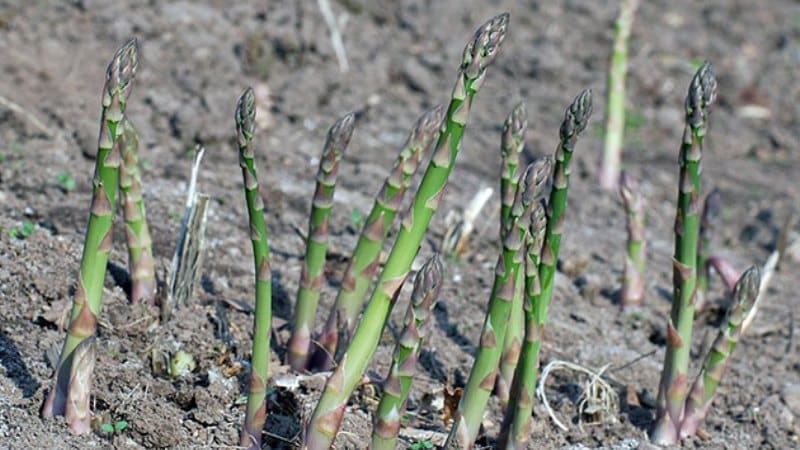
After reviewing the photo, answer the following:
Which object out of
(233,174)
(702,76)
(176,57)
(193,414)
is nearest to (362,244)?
(193,414)

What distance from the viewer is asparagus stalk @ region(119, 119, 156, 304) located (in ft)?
13.4

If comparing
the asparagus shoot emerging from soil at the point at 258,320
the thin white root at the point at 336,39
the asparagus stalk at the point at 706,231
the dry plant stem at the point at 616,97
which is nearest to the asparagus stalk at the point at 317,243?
the asparagus shoot emerging from soil at the point at 258,320

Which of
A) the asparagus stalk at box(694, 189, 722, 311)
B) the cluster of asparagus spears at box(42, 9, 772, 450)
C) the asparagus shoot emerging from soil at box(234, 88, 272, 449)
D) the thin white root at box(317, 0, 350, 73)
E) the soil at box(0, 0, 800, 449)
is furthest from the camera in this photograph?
the thin white root at box(317, 0, 350, 73)

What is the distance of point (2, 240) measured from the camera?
4.47 m

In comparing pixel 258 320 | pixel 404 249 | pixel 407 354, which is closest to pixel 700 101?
pixel 404 249

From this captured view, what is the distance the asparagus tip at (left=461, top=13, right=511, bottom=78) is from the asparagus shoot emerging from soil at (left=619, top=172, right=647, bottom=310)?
1842 mm

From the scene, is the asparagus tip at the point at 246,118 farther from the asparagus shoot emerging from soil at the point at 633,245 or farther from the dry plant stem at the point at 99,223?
the asparagus shoot emerging from soil at the point at 633,245

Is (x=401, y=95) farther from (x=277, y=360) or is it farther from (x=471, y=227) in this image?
(x=277, y=360)

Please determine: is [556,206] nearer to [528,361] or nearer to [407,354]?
[528,361]

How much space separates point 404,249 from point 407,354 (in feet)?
1.08

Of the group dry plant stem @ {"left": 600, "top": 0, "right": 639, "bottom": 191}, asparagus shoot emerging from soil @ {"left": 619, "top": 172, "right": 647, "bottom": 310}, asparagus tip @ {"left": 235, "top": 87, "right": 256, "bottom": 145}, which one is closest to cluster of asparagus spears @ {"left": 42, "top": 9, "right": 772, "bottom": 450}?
asparagus tip @ {"left": 235, "top": 87, "right": 256, "bottom": 145}

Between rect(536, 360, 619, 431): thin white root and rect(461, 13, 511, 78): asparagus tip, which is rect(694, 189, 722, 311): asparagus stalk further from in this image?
rect(461, 13, 511, 78): asparagus tip

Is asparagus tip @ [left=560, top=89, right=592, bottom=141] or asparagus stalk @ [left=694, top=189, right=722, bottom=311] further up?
asparagus stalk @ [left=694, top=189, right=722, bottom=311]

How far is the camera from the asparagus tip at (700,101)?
3.78 meters
